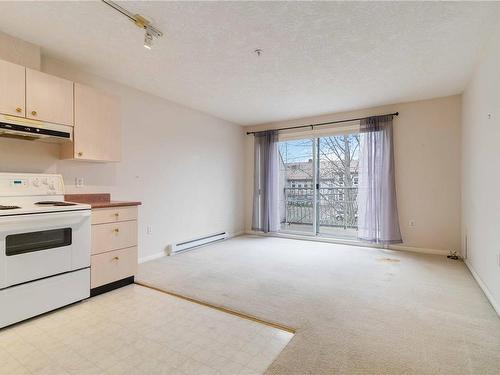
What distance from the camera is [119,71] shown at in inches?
125

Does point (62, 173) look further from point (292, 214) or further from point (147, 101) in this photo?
point (292, 214)

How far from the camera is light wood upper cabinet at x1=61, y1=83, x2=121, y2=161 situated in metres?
2.76

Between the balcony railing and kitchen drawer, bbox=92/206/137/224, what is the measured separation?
348cm

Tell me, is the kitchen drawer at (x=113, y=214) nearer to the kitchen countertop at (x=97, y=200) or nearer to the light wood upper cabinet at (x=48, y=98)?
the kitchen countertop at (x=97, y=200)

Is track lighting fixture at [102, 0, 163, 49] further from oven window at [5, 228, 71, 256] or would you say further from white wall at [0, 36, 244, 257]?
oven window at [5, 228, 71, 256]

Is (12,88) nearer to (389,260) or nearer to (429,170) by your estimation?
(389,260)

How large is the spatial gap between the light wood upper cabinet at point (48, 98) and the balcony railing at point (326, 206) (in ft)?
13.6

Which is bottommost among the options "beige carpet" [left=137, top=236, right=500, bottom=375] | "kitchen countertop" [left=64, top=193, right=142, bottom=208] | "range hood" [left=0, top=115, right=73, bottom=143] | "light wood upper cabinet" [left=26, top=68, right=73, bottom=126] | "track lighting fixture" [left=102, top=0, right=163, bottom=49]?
"beige carpet" [left=137, top=236, right=500, bottom=375]

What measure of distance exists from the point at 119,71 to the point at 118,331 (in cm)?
277

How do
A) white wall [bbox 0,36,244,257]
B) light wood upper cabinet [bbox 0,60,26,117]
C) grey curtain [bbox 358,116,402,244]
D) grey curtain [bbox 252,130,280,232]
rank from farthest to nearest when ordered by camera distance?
grey curtain [bbox 252,130,280,232]
grey curtain [bbox 358,116,402,244]
white wall [bbox 0,36,244,257]
light wood upper cabinet [bbox 0,60,26,117]

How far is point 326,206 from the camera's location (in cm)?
562

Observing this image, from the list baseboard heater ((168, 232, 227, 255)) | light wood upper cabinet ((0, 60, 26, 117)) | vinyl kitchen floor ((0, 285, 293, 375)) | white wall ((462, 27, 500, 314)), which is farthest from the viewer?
baseboard heater ((168, 232, 227, 255))

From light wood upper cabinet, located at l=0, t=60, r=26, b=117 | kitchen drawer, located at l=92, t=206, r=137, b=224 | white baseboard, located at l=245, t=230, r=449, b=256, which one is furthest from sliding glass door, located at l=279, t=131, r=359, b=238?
light wood upper cabinet, located at l=0, t=60, r=26, b=117

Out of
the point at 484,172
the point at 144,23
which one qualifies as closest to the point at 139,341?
the point at 144,23
